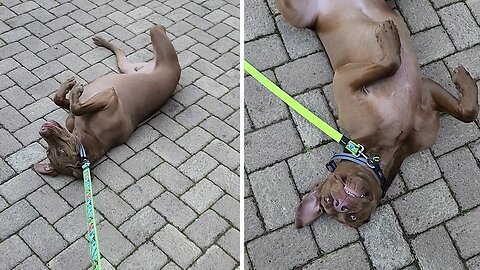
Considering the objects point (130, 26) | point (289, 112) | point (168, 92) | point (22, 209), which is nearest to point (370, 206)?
point (289, 112)

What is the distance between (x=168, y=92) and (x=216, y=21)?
144cm

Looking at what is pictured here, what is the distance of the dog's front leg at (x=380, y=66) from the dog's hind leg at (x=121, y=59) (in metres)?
2.29

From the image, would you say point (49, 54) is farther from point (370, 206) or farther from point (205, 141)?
point (370, 206)

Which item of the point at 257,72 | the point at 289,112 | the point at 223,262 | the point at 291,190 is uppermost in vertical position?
the point at 257,72

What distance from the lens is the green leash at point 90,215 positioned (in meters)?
3.32

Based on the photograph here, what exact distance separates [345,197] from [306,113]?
2.83 feet

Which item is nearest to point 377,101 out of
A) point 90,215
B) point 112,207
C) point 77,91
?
point 90,215

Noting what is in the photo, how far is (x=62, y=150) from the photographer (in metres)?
4.38

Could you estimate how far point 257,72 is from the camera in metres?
4.14

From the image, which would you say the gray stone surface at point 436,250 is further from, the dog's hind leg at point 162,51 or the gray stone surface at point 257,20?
the dog's hind leg at point 162,51

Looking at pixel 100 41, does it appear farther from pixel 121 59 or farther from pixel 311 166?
pixel 311 166

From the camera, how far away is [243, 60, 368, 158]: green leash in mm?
3613

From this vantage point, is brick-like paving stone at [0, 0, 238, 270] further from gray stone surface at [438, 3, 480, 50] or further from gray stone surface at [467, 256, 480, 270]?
gray stone surface at [438, 3, 480, 50]

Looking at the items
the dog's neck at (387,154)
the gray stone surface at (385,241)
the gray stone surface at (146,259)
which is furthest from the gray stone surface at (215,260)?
the dog's neck at (387,154)
